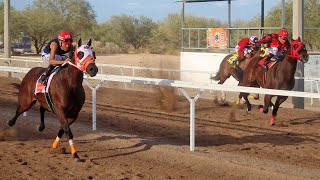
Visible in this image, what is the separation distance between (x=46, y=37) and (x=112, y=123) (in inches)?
1984

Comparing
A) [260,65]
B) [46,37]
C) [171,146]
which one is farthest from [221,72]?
[46,37]

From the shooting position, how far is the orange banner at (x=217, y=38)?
25.7 metres

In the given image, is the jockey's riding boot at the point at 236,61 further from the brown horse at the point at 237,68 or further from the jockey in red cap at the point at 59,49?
the jockey in red cap at the point at 59,49

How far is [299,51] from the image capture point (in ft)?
38.7

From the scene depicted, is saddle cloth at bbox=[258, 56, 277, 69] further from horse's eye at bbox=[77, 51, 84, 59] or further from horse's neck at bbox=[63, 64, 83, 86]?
horse's eye at bbox=[77, 51, 84, 59]

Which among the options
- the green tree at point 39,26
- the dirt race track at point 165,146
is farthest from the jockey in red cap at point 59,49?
the green tree at point 39,26

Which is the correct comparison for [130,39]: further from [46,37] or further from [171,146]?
[171,146]

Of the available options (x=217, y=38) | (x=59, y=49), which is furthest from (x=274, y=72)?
(x=217, y=38)

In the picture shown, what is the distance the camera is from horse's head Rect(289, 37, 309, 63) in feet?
38.6

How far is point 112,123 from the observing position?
38.5 feet

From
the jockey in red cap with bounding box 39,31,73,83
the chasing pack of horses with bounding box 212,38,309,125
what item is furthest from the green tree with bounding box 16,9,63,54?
the jockey in red cap with bounding box 39,31,73,83

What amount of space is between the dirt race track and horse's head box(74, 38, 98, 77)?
50.0 inches

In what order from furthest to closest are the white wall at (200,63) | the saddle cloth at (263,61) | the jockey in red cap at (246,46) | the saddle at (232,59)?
the white wall at (200,63), the saddle at (232,59), the jockey in red cap at (246,46), the saddle cloth at (263,61)

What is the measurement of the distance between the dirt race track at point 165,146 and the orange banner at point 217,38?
38.3 feet
